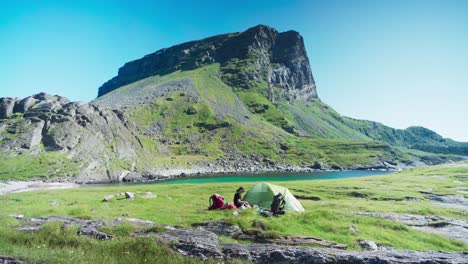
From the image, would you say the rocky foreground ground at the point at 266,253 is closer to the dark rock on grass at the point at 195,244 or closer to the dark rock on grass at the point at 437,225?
the dark rock on grass at the point at 195,244

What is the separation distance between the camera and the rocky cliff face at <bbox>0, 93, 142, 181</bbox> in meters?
140

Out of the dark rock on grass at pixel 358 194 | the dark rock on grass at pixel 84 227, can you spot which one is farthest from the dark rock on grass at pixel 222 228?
the dark rock on grass at pixel 358 194

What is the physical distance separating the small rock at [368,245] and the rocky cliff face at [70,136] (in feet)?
434

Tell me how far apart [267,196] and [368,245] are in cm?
1481

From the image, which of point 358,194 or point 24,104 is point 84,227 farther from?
point 24,104

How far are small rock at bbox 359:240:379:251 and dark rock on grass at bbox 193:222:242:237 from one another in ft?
26.6

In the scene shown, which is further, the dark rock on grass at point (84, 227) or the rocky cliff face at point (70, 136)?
the rocky cliff face at point (70, 136)

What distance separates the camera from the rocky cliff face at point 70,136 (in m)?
140

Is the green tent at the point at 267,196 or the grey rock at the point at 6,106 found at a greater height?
the grey rock at the point at 6,106

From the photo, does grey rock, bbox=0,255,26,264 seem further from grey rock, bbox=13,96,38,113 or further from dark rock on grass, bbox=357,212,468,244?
grey rock, bbox=13,96,38,113

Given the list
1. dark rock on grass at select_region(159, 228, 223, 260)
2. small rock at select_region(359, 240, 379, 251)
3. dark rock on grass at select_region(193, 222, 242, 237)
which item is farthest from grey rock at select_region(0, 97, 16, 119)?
small rock at select_region(359, 240, 379, 251)

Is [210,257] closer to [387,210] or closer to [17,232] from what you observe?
[17,232]

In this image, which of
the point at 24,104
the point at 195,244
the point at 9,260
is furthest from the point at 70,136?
the point at 195,244

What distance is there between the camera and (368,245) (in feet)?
68.7
